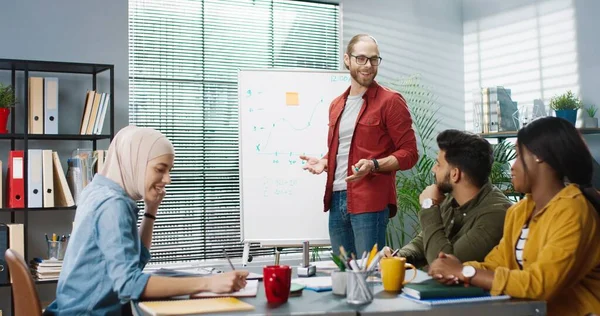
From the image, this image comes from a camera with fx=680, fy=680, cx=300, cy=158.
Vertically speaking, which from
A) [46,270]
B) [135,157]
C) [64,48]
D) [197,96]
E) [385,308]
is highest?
[64,48]

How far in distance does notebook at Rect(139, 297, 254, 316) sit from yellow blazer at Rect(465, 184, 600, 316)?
2.23 feet

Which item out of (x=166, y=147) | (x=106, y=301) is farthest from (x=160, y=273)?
(x=166, y=147)

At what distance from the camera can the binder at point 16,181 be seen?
12.7 feet

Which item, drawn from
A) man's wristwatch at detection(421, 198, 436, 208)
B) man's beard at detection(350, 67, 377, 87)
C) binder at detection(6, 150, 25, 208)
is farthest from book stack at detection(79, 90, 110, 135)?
man's wristwatch at detection(421, 198, 436, 208)

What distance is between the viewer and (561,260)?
5.91ft

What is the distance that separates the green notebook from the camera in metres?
1.72

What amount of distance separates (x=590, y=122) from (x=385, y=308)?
10.3 ft

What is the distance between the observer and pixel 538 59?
4.95 meters

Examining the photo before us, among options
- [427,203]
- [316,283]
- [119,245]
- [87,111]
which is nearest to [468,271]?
[316,283]

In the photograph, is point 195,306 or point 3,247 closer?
point 195,306

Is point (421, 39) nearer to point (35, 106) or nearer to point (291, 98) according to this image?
point (291, 98)

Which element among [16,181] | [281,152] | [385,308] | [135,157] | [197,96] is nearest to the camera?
[385,308]

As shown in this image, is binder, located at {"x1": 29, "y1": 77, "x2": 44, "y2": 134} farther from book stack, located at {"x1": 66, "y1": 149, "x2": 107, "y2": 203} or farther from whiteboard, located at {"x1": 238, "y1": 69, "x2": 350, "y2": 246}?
whiteboard, located at {"x1": 238, "y1": 69, "x2": 350, "y2": 246}

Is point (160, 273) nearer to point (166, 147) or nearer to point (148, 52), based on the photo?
point (166, 147)
